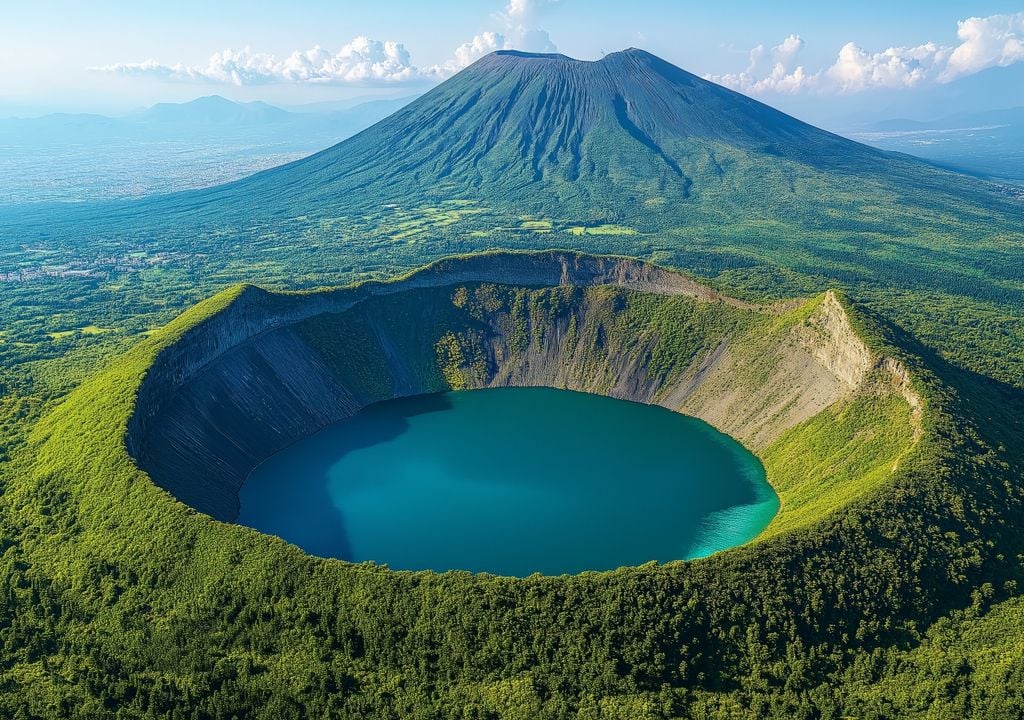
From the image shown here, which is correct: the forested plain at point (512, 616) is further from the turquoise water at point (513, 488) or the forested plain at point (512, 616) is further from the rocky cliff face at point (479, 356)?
the turquoise water at point (513, 488)

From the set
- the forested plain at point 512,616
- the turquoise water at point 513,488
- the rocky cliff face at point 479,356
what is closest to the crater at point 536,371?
the rocky cliff face at point 479,356

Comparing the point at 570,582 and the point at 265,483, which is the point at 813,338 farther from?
the point at 265,483

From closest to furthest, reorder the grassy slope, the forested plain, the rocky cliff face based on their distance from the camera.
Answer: the forested plain → the grassy slope → the rocky cliff face

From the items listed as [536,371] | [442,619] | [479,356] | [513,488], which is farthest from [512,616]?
[479,356]

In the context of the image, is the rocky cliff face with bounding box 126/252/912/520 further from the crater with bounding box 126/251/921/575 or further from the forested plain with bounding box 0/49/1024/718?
the forested plain with bounding box 0/49/1024/718

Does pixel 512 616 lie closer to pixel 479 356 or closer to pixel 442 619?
pixel 442 619

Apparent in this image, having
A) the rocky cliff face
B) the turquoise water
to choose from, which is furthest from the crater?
the turquoise water
